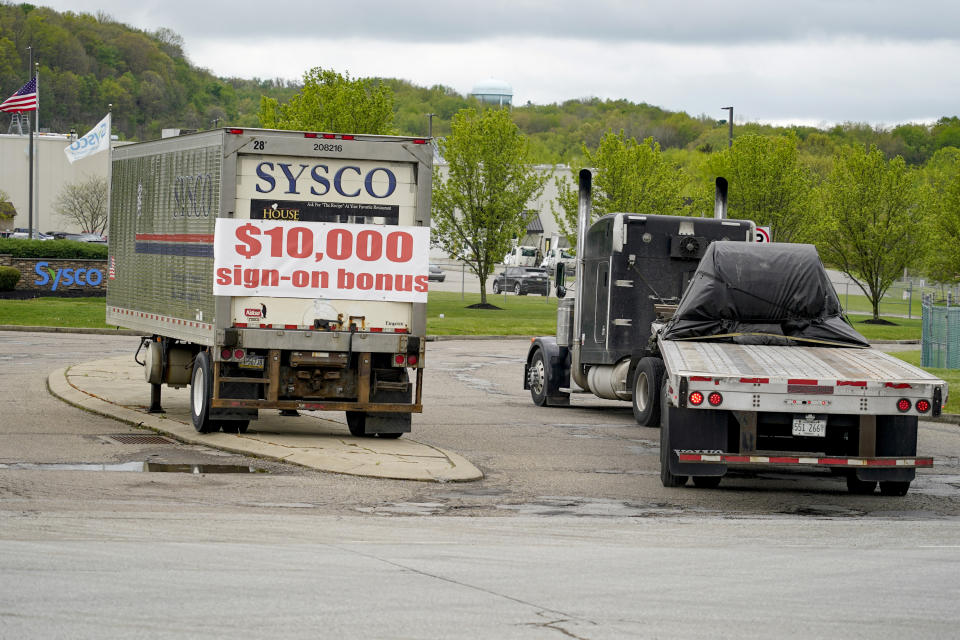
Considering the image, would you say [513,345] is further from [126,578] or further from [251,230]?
[126,578]

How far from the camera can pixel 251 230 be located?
47.2 feet

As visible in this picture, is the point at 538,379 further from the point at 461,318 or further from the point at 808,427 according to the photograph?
the point at 461,318

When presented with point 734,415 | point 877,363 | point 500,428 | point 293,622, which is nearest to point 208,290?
point 500,428

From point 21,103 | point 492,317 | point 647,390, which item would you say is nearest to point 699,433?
point 647,390

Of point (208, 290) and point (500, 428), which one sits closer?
point (208, 290)

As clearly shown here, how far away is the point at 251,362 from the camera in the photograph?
14352mm

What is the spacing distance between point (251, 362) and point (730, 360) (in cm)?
548

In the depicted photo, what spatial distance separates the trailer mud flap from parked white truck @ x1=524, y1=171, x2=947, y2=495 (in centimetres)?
1

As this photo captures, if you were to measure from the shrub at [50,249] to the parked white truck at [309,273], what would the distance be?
101 feet

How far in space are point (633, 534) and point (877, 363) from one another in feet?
12.9

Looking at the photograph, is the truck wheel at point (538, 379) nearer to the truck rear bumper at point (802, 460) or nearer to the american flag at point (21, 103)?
the truck rear bumper at point (802, 460)

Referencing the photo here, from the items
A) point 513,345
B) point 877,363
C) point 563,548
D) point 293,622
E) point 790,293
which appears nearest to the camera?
point 293,622

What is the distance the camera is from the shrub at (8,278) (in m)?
42.1

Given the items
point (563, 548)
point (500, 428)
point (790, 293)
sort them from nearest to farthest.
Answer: point (563, 548) → point (790, 293) → point (500, 428)
